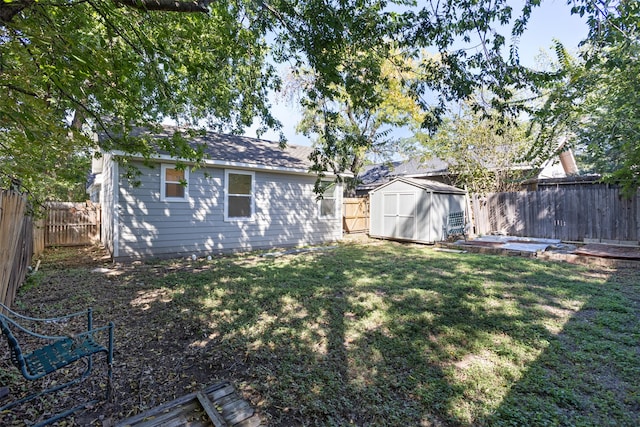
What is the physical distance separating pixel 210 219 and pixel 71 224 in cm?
507

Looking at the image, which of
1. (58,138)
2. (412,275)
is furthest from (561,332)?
(58,138)

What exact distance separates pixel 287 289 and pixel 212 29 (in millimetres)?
4918

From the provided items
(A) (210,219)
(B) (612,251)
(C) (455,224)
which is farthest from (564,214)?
(A) (210,219)

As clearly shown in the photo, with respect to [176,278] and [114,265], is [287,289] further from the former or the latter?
[114,265]

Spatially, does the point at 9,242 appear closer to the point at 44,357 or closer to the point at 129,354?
the point at 129,354

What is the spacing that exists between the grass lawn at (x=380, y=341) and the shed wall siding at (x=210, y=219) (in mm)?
1473

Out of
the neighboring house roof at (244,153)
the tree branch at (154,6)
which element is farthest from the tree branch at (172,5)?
the neighboring house roof at (244,153)

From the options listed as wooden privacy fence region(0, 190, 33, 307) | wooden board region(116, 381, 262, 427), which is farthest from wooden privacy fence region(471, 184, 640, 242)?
wooden privacy fence region(0, 190, 33, 307)

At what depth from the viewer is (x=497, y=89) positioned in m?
3.62

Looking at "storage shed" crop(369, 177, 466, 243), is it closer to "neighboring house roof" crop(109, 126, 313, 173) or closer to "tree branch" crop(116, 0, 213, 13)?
"neighboring house roof" crop(109, 126, 313, 173)

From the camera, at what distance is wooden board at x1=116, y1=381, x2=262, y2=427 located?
2098 millimetres

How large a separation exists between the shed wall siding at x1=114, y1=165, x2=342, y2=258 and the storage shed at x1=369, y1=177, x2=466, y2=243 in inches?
83.3

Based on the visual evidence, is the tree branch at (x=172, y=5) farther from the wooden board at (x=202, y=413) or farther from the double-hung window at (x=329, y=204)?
the double-hung window at (x=329, y=204)

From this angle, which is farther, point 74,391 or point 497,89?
point 497,89
